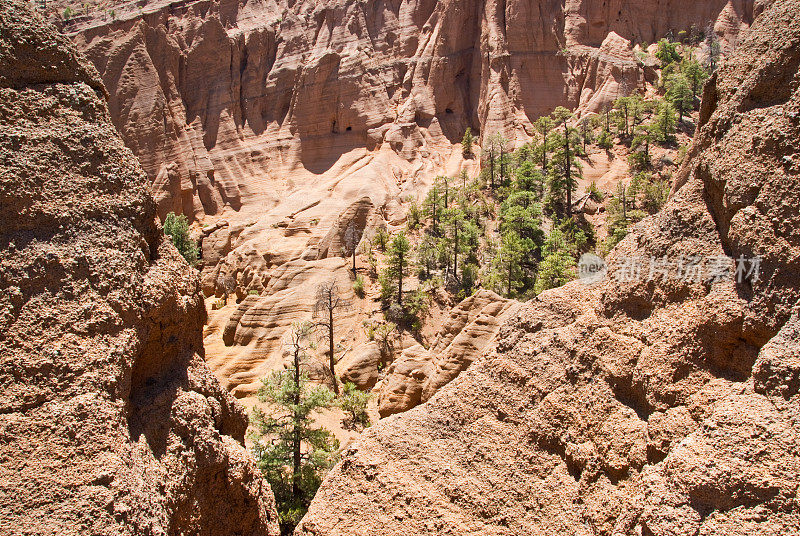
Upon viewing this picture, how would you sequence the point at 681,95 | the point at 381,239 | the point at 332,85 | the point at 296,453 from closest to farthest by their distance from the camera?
the point at 296,453
the point at 381,239
the point at 681,95
the point at 332,85

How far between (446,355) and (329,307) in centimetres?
1536

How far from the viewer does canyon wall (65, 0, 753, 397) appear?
174 feet

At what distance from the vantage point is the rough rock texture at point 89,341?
202 inches

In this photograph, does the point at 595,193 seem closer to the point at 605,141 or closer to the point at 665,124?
the point at 605,141

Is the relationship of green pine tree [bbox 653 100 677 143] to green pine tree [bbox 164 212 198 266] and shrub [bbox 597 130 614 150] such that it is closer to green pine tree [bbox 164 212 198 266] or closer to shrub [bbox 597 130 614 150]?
shrub [bbox 597 130 614 150]

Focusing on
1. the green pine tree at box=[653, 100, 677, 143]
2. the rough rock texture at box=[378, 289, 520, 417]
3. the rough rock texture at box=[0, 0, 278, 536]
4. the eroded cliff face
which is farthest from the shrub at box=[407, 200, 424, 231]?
the rough rock texture at box=[0, 0, 278, 536]

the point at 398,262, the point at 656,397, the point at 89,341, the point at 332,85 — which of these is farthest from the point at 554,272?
the point at 332,85

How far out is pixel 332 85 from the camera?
58.2 m

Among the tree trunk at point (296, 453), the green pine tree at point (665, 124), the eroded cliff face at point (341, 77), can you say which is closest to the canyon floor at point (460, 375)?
the tree trunk at point (296, 453)

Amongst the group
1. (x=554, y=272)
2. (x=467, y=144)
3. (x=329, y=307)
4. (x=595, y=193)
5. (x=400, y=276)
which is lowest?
(x=329, y=307)

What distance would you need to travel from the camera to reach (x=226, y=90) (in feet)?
204

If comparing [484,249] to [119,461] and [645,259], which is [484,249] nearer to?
[645,259]

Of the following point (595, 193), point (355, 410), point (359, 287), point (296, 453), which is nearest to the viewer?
point (296, 453)

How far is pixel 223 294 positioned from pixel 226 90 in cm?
2863
